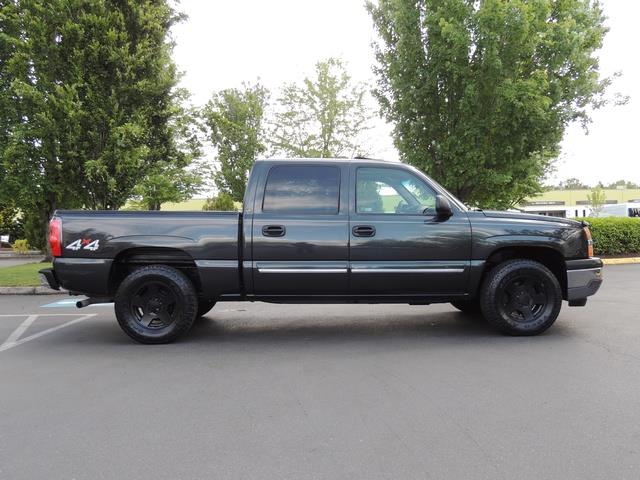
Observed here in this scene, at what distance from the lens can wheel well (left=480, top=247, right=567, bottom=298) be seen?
5.31m

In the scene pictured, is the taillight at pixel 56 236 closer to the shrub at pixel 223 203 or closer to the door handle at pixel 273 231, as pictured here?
the door handle at pixel 273 231

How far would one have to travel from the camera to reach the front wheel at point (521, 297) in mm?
5160

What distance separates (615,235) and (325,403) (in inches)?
567

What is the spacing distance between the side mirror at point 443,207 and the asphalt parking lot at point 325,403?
1.44 meters

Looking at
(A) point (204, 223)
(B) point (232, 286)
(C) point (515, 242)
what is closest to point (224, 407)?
(B) point (232, 286)

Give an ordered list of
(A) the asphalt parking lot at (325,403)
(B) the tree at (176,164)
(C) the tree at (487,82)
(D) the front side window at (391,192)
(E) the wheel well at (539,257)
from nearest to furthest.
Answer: (A) the asphalt parking lot at (325,403)
(D) the front side window at (391,192)
(E) the wheel well at (539,257)
(C) the tree at (487,82)
(B) the tree at (176,164)

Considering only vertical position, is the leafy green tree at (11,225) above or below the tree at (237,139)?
below

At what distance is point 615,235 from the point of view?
14320 mm

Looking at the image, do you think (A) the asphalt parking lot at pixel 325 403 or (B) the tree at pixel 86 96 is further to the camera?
(B) the tree at pixel 86 96

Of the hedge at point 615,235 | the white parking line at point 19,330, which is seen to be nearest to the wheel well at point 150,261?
the white parking line at point 19,330

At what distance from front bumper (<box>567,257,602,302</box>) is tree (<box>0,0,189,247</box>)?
34.4ft

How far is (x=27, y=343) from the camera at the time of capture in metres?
5.31

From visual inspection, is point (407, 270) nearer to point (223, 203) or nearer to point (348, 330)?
point (348, 330)

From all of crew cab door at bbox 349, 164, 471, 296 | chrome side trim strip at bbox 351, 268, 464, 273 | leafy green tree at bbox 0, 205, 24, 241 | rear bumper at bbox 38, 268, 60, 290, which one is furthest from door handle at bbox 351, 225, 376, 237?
leafy green tree at bbox 0, 205, 24, 241
